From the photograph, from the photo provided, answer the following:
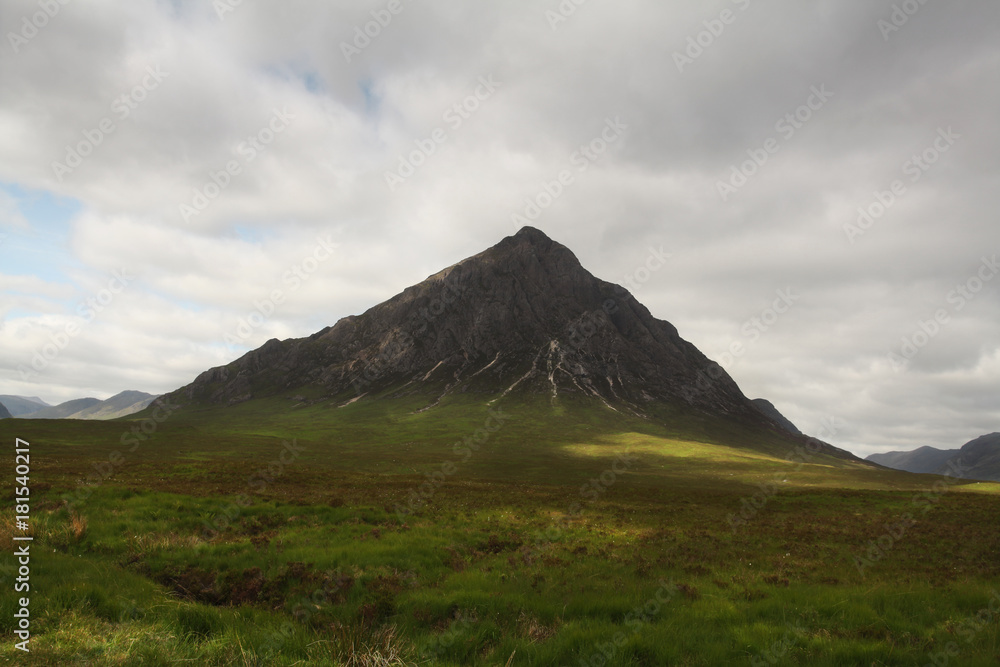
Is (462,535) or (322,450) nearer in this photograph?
(462,535)

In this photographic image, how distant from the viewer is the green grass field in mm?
8969

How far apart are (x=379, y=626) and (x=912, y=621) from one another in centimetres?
1328

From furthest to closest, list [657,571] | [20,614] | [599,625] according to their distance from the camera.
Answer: [657,571], [599,625], [20,614]

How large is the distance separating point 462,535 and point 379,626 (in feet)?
33.0

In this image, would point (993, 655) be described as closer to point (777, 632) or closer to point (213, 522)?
point (777, 632)

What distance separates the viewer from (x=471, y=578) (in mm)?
13766

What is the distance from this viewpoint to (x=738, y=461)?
110 meters

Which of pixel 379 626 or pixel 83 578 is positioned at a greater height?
pixel 83 578

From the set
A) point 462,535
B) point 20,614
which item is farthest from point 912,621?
point 20,614

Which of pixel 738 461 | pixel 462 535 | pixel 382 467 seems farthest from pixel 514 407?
pixel 462 535

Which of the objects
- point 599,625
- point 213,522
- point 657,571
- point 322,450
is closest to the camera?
point 599,625

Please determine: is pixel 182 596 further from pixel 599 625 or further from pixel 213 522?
pixel 599 625

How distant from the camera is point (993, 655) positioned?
9.09 metres

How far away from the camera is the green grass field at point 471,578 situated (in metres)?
8.97
